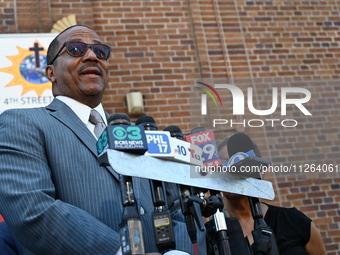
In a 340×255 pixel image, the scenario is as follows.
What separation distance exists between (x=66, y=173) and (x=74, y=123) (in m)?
0.29

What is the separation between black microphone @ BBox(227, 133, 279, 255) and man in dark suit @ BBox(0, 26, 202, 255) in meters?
0.28

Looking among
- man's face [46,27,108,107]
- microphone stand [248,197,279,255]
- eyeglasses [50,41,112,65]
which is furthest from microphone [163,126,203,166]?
eyeglasses [50,41,112,65]

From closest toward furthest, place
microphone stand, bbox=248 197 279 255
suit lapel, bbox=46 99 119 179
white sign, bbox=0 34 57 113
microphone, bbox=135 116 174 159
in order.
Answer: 1. microphone, bbox=135 116 174 159
2. microphone stand, bbox=248 197 279 255
3. suit lapel, bbox=46 99 119 179
4. white sign, bbox=0 34 57 113

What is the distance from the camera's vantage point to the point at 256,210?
7.21 ft

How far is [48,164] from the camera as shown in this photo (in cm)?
223

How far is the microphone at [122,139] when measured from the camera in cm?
175

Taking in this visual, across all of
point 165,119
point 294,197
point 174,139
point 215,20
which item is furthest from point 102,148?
point 215,20

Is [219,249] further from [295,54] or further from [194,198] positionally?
[295,54]

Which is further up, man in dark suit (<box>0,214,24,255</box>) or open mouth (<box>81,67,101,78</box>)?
open mouth (<box>81,67,101,78</box>)

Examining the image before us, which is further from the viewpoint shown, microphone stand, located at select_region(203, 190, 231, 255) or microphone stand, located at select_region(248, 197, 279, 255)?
microphone stand, located at select_region(248, 197, 279, 255)

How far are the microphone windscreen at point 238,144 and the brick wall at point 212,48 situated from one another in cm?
301

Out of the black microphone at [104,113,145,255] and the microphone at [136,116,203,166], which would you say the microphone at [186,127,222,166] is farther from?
the black microphone at [104,113,145,255]

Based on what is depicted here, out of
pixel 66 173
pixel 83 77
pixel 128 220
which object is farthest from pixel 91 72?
pixel 128 220

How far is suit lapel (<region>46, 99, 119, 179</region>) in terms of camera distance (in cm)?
233
